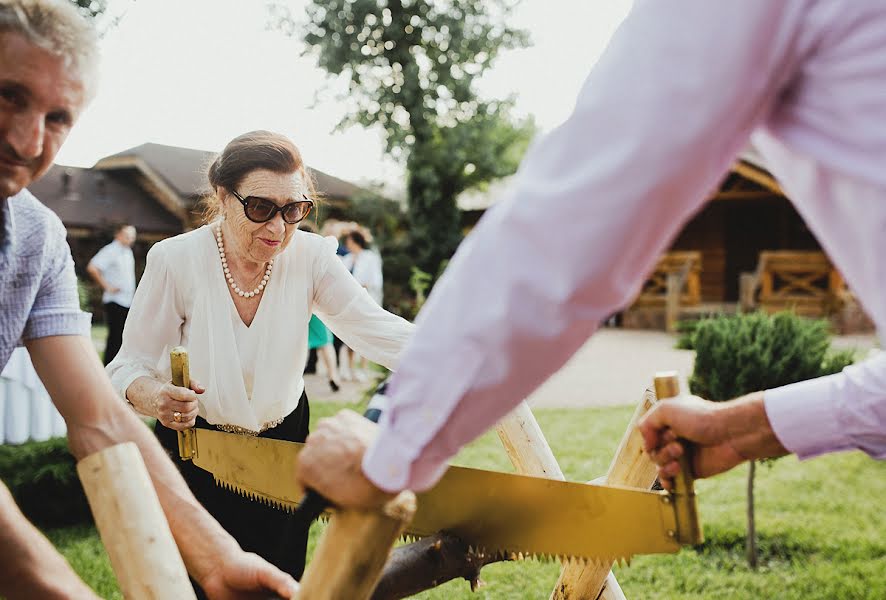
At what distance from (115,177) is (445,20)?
18043mm

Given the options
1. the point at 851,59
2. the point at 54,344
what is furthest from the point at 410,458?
the point at 54,344

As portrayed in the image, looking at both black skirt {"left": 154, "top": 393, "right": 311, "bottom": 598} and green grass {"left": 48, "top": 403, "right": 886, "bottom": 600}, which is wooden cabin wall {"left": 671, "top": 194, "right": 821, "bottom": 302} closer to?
green grass {"left": 48, "top": 403, "right": 886, "bottom": 600}

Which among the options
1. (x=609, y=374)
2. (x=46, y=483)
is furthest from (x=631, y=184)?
(x=609, y=374)

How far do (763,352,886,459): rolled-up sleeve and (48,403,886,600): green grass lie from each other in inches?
131

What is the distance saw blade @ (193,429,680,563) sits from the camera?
1.79 metres

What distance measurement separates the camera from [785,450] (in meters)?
1.73

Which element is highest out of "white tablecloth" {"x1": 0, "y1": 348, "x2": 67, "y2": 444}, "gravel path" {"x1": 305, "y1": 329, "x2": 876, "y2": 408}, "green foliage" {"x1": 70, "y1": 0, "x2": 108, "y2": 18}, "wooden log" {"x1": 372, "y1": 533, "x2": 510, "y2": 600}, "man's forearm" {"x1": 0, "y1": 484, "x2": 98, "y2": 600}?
"green foliage" {"x1": 70, "y1": 0, "x2": 108, "y2": 18}

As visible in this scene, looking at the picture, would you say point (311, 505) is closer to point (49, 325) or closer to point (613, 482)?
point (49, 325)

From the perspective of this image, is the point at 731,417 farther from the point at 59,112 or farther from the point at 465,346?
the point at 59,112

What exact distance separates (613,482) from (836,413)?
38.6 inches

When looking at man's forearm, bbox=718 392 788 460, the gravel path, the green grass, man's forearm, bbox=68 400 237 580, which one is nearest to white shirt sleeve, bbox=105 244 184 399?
man's forearm, bbox=68 400 237 580

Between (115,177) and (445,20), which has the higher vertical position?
(445,20)

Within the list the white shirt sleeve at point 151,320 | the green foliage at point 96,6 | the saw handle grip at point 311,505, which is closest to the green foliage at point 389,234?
the green foliage at point 96,6

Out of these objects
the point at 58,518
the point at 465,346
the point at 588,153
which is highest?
the point at 588,153
